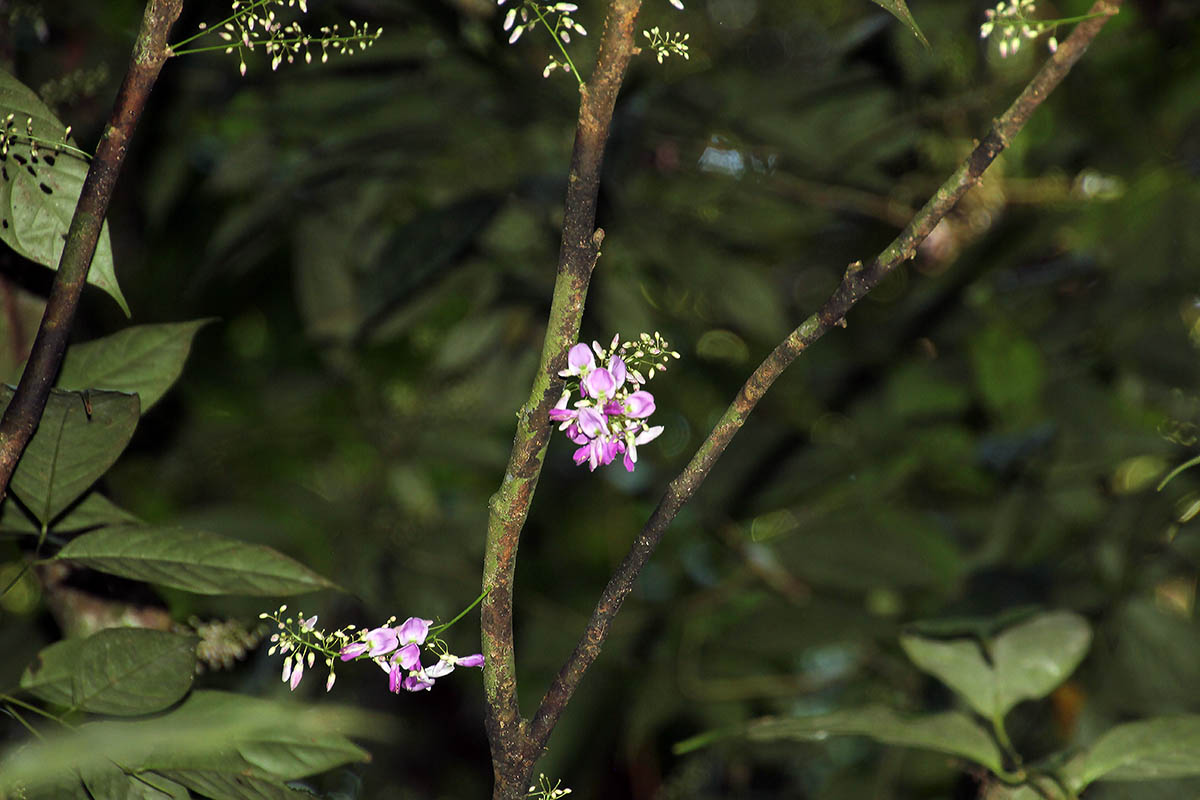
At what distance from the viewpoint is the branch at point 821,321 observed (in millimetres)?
335

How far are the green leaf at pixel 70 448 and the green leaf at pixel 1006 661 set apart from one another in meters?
0.48

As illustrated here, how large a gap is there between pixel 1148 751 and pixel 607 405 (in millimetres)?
403

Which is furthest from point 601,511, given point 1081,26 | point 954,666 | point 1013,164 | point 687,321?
point 1081,26

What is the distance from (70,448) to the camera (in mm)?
446

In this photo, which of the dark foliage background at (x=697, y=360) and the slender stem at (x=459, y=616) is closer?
the slender stem at (x=459, y=616)

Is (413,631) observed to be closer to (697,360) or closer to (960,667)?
(960,667)

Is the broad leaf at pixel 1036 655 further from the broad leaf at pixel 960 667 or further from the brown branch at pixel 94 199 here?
the brown branch at pixel 94 199

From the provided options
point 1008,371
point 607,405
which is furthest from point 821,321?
point 1008,371

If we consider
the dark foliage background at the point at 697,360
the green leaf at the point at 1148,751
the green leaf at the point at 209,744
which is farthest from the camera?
the dark foliage background at the point at 697,360

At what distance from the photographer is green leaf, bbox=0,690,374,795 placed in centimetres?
28

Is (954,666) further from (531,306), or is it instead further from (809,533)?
(531,306)

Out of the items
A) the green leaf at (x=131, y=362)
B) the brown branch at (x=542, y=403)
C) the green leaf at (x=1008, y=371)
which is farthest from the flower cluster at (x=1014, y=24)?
the green leaf at (x=1008, y=371)

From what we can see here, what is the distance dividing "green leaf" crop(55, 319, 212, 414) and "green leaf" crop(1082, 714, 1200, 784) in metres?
0.55

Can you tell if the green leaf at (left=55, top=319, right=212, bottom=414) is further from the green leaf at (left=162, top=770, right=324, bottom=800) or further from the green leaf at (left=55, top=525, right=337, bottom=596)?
the green leaf at (left=162, top=770, right=324, bottom=800)
